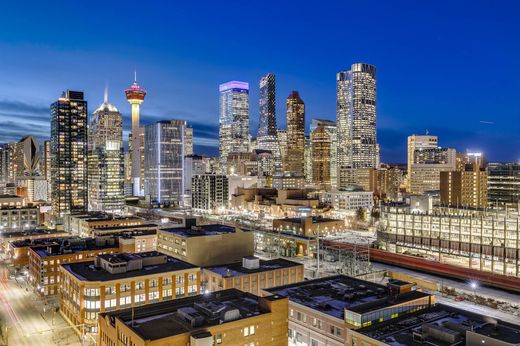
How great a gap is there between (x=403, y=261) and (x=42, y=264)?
231ft

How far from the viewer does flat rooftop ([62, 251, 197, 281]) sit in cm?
6219

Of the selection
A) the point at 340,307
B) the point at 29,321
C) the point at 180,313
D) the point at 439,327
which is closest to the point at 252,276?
the point at 340,307

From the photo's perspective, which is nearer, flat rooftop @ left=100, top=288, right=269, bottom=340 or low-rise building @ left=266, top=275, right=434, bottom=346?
flat rooftop @ left=100, top=288, right=269, bottom=340

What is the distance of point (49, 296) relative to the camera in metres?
78.2

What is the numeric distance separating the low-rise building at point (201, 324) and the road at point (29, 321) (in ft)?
52.1

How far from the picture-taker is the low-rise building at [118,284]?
6006 centimetres

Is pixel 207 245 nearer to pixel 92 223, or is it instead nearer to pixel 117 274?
pixel 117 274

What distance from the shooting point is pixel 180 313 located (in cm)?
4372

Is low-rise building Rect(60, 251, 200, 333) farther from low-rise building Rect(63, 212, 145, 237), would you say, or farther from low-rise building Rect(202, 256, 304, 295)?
low-rise building Rect(63, 212, 145, 237)

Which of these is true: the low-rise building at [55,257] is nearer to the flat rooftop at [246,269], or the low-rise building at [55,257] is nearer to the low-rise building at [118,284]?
the low-rise building at [118,284]

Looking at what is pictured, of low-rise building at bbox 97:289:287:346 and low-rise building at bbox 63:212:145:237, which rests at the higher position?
low-rise building at bbox 97:289:287:346

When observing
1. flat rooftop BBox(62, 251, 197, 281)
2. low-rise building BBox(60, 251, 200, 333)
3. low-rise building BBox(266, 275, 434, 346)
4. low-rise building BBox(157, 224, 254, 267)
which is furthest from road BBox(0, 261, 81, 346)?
low-rise building BBox(266, 275, 434, 346)

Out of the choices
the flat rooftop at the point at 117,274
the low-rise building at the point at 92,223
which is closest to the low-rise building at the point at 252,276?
the flat rooftop at the point at 117,274

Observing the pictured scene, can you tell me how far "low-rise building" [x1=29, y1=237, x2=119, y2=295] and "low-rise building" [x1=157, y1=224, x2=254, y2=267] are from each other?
1135cm
